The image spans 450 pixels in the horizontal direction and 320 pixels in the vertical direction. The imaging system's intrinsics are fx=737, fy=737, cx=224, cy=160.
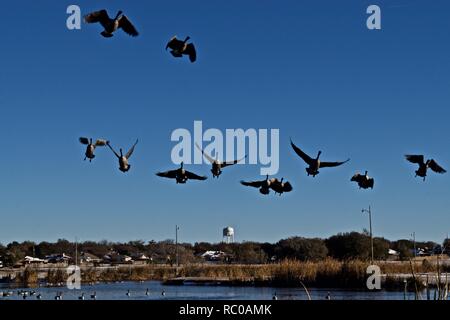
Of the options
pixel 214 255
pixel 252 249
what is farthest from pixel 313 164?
pixel 214 255

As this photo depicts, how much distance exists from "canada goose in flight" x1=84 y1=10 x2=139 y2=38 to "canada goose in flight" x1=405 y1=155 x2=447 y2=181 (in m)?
6.34

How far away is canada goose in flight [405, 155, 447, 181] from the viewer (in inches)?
579

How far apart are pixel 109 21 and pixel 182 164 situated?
2.99m

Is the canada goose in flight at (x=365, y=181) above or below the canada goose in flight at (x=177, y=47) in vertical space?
below

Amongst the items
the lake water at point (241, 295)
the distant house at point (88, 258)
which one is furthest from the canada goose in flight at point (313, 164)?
the distant house at point (88, 258)

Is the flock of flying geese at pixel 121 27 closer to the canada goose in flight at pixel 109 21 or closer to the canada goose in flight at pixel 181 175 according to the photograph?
the canada goose in flight at pixel 109 21

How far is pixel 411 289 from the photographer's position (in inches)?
1547

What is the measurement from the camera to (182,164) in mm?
14078

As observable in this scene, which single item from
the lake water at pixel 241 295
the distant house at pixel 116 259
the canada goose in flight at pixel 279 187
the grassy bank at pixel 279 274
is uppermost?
the canada goose in flight at pixel 279 187

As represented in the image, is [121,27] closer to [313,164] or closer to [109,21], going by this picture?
[109,21]

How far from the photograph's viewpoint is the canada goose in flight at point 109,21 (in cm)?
1305

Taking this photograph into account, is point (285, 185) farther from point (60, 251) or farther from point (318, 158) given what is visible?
point (60, 251)
